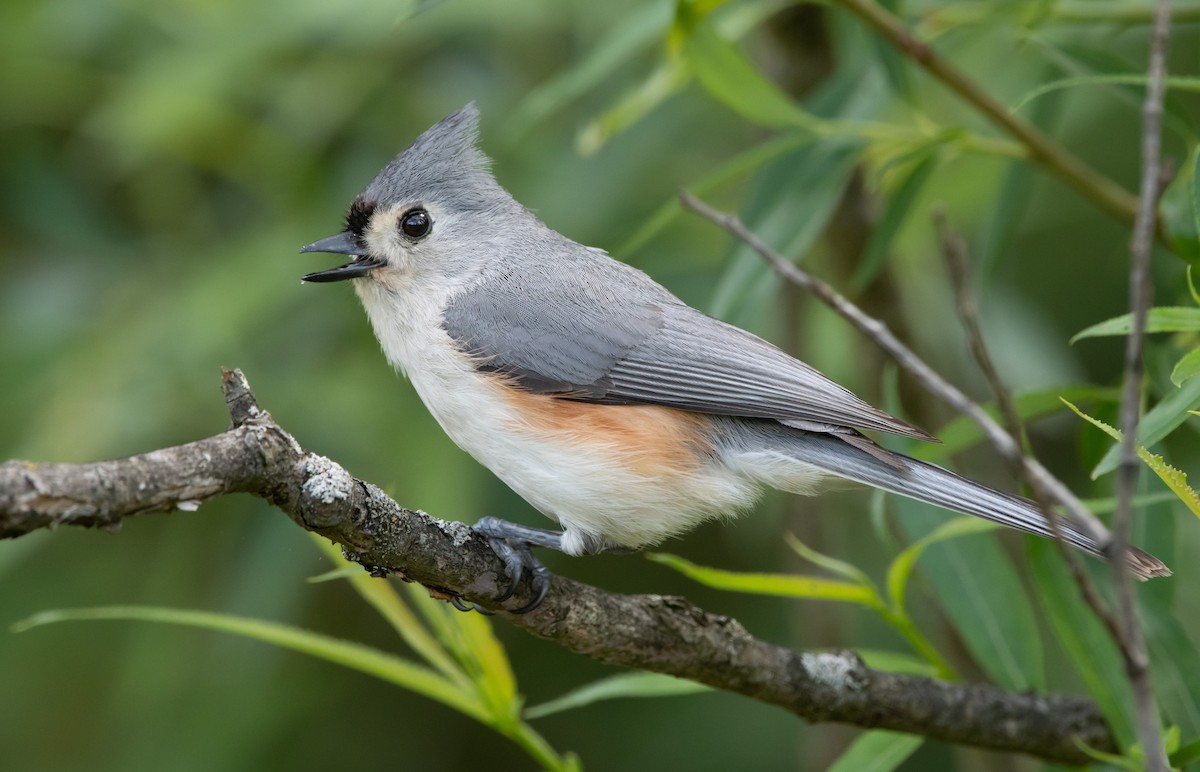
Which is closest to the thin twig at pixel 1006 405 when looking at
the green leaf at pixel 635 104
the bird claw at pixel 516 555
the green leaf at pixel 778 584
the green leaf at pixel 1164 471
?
the green leaf at pixel 1164 471

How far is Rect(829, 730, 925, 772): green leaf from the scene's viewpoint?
2111 mm

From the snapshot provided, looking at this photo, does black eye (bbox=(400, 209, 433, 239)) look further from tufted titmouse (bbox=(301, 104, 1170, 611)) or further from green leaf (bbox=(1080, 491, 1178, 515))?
green leaf (bbox=(1080, 491, 1178, 515))

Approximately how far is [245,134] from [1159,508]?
8.77 feet

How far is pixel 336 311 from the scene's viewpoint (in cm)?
339

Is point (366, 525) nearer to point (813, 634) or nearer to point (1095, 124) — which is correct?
point (813, 634)

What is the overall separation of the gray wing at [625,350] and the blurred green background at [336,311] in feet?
1.99

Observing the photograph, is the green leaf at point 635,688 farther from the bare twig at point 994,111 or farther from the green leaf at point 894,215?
the bare twig at point 994,111

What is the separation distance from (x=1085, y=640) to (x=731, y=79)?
1207mm

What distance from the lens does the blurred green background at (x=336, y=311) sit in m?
3.10

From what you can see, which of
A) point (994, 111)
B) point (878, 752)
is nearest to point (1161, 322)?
point (994, 111)

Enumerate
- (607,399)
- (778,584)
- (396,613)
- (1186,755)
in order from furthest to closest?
(607,399)
(396,613)
(778,584)
(1186,755)

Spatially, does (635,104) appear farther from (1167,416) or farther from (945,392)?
(945,392)

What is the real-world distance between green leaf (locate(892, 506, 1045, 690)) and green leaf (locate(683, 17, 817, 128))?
0.79m

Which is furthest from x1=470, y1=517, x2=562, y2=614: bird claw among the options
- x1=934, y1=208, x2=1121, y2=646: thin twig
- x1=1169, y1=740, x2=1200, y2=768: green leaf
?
x1=1169, y1=740, x2=1200, y2=768: green leaf
